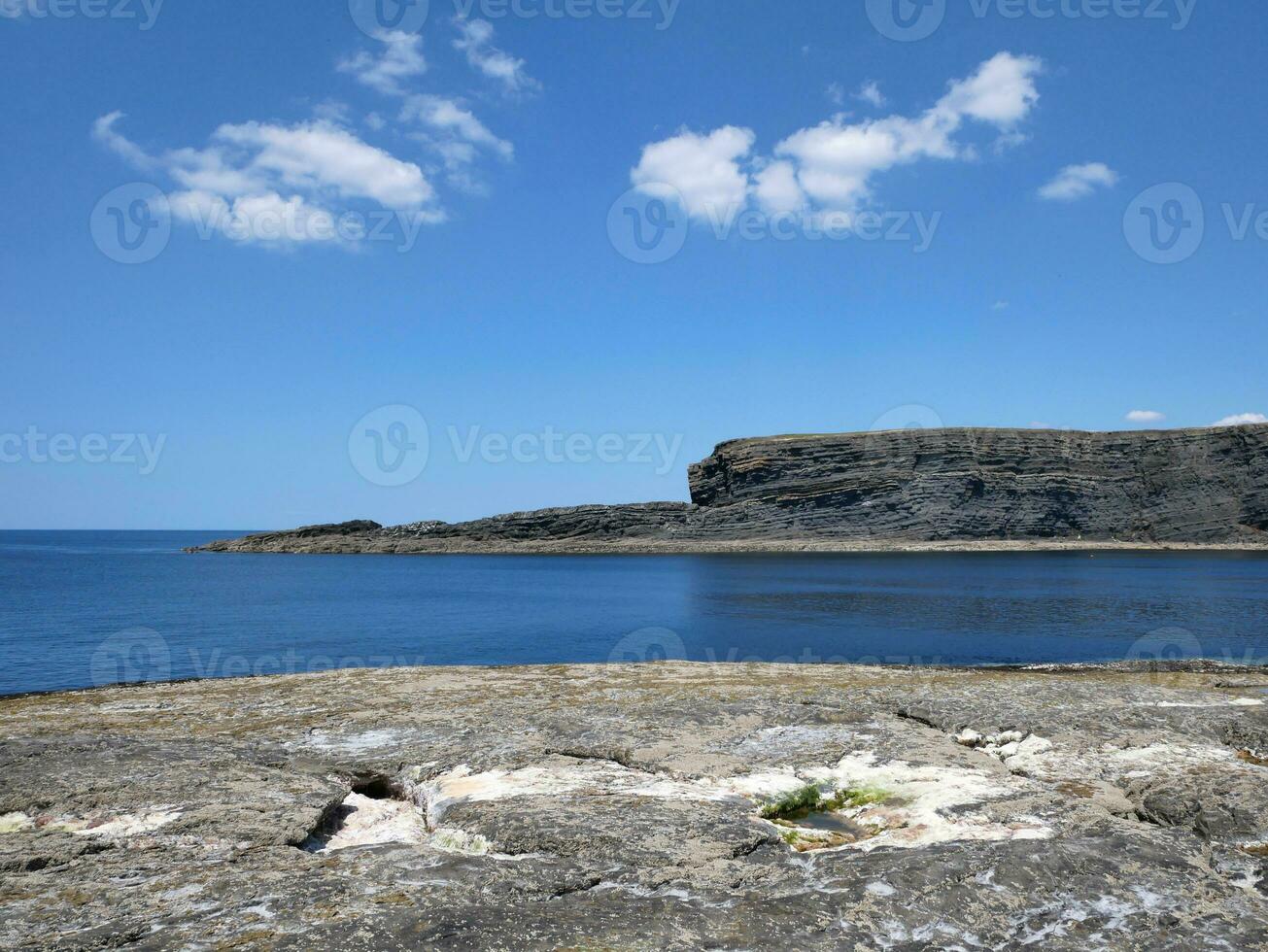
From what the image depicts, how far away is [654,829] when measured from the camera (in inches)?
324

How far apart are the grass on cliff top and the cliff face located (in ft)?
416

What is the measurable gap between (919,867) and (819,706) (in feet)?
27.1

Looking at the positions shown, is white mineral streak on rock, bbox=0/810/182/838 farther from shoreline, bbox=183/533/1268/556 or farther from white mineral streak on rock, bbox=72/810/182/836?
shoreline, bbox=183/533/1268/556

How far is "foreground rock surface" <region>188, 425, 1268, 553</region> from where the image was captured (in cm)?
12738

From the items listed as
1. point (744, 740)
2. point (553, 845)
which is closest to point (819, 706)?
point (744, 740)

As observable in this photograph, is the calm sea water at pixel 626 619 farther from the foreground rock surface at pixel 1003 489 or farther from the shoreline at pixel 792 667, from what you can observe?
the foreground rock surface at pixel 1003 489

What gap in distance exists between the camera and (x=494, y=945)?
5.59 meters

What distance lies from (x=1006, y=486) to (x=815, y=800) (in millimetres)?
134213

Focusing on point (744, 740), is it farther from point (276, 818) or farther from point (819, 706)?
point (276, 818)

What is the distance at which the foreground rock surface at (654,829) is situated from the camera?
19.6ft

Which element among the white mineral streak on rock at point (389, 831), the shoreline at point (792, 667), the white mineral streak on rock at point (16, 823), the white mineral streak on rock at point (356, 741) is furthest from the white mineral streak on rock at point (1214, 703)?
the white mineral streak on rock at point (16, 823)

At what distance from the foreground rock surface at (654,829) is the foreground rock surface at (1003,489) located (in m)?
121

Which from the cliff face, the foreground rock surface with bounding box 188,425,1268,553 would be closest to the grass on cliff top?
the foreground rock surface with bounding box 188,425,1268,553

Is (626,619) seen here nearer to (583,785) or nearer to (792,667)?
(792,667)
